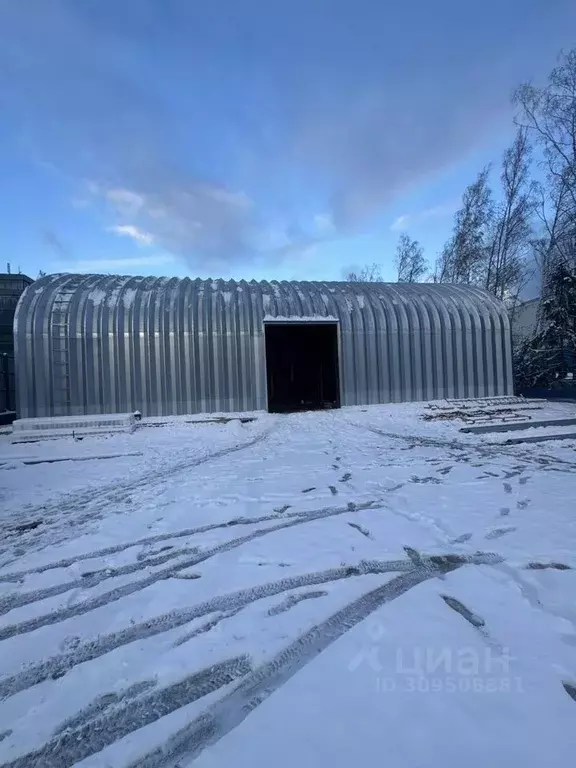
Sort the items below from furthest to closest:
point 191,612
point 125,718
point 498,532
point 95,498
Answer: point 95,498, point 498,532, point 191,612, point 125,718

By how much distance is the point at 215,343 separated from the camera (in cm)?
1532

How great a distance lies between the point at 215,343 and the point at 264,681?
13.3 metres

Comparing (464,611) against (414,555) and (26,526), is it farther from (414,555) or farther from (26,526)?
(26,526)

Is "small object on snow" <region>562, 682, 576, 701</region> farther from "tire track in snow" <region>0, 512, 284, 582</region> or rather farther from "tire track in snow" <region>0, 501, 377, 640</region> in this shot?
"tire track in snow" <region>0, 512, 284, 582</region>

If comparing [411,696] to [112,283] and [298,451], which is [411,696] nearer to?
[298,451]

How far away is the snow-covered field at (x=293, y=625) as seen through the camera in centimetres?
226

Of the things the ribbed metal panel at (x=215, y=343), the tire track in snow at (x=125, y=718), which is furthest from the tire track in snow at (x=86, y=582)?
the ribbed metal panel at (x=215, y=343)

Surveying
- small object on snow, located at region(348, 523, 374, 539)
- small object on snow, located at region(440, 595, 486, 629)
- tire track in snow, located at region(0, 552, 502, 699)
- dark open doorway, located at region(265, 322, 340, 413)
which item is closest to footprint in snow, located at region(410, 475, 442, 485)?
small object on snow, located at region(348, 523, 374, 539)

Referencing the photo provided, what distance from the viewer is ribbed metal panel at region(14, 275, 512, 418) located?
14320 mm

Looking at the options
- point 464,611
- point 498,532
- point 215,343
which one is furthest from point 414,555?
point 215,343

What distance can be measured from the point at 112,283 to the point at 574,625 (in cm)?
1654

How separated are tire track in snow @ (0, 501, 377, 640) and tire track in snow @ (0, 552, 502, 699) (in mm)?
501

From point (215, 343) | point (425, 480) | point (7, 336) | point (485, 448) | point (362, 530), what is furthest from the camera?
point (7, 336)

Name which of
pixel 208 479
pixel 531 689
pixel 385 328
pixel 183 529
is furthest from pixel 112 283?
pixel 531 689
